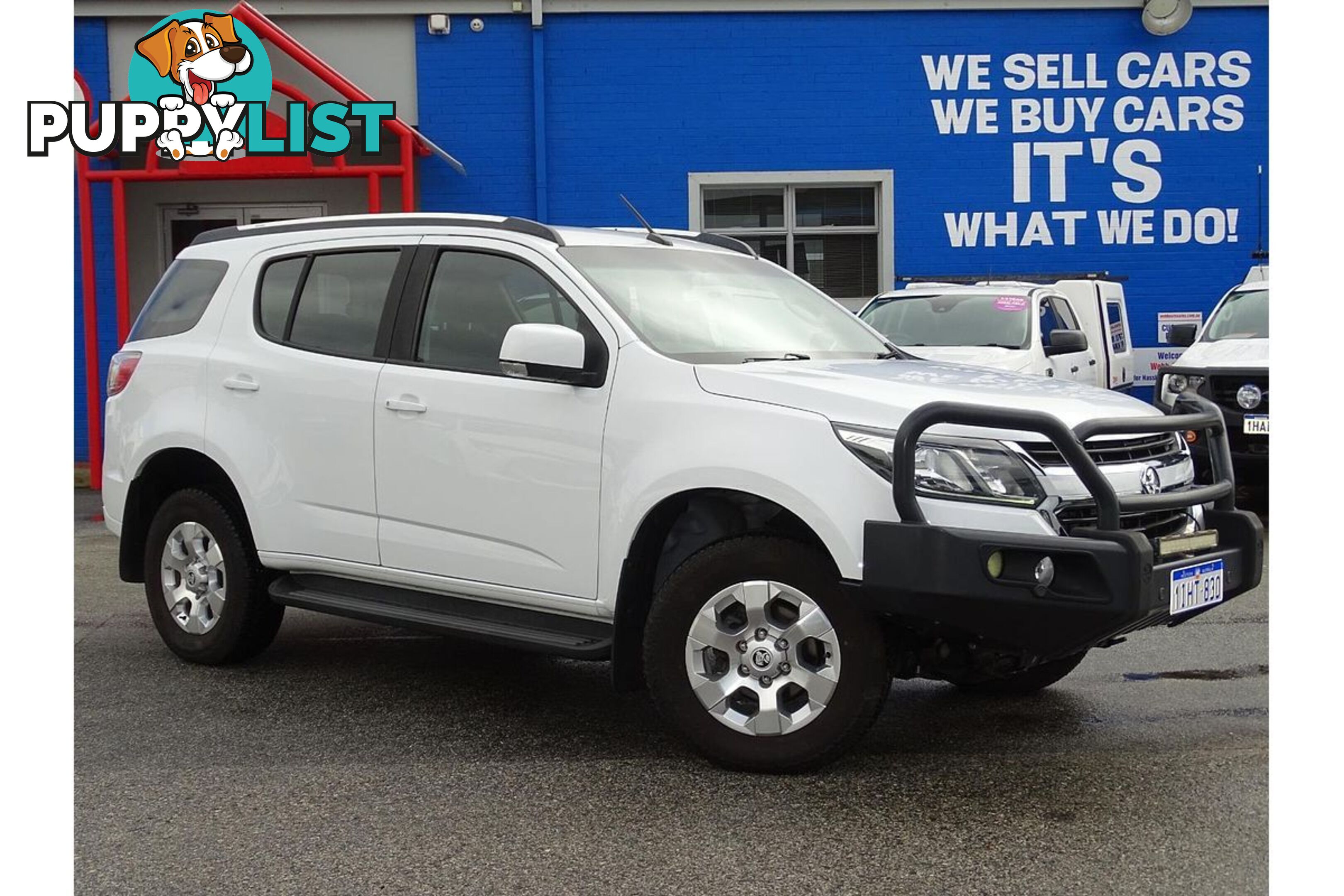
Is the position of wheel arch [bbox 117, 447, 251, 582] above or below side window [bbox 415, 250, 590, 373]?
below

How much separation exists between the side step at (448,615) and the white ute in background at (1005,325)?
19.4 ft

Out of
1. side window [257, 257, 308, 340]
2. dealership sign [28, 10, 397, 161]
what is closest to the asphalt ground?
side window [257, 257, 308, 340]

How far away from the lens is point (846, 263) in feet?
51.8

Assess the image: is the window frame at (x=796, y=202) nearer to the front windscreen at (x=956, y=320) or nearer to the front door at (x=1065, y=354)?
the front door at (x=1065, y=354)

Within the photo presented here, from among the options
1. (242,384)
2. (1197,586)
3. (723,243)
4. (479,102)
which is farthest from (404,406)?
(479,102)

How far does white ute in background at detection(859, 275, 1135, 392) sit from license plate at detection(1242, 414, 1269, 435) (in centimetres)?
132

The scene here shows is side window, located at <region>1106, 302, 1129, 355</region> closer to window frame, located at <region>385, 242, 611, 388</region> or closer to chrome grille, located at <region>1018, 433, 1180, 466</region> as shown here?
chrome grille, located at <region>1018, 433, 1180, 466</region>

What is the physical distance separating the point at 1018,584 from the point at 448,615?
2.26 m

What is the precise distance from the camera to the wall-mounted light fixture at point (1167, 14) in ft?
50.1

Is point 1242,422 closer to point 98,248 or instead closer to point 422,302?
point 422,302

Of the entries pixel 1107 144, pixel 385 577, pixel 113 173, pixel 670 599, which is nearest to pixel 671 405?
pixel 670 599

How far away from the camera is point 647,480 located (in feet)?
Answer: 15.4

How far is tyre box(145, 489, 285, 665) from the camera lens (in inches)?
240

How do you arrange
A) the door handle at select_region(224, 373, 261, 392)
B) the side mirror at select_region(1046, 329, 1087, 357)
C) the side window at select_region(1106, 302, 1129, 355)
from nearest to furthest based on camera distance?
the door handle at select_region(224, 373, 261, 392)
the side mirror at select_region(1046, 329, 1087, 357)
the side window at select_region(1106, 302, 1129, 355)
